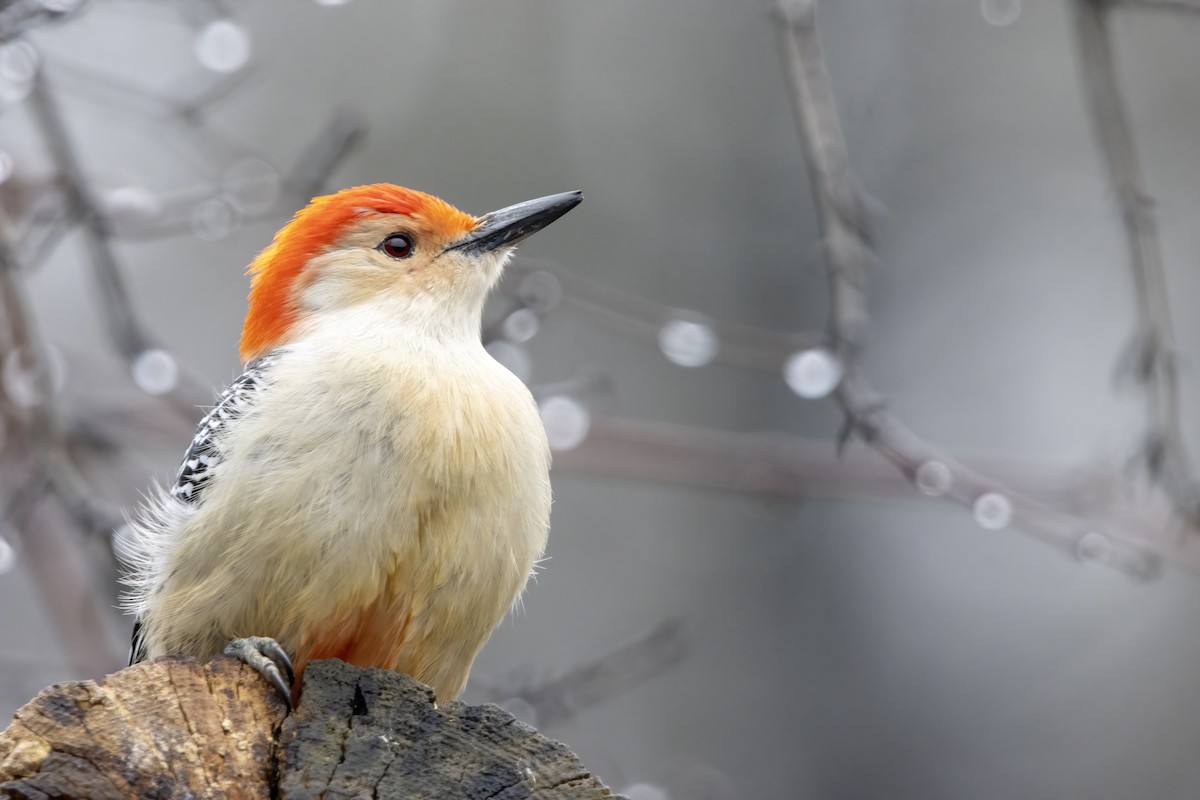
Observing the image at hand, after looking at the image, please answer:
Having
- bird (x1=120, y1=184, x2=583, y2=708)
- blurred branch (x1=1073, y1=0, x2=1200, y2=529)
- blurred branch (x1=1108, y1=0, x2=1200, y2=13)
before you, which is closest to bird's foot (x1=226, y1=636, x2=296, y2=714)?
bird (x1=120, y1=184, x2=583, y2=708)

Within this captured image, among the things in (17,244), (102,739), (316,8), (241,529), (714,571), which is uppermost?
(316,8)

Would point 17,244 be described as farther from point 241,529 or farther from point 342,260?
point 241,529

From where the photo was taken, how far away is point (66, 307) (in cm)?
1049

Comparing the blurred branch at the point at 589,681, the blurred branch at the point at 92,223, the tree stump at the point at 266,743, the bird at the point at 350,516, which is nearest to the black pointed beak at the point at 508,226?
the bird at the point at 350,516

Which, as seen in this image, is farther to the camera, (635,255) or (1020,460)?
(635,255)

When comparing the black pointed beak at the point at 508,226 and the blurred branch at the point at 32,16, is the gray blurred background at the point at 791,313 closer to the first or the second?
the blurred branch at the point at 32,16

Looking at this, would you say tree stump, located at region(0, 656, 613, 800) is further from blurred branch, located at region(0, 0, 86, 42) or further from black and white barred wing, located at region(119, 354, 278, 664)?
blurred branch, located at region(0, 0, 86, 42)

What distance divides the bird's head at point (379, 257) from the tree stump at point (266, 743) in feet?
6.50

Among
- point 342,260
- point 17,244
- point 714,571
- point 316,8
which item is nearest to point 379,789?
point 342,260

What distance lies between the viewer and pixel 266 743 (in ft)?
9.85

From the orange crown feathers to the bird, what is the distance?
0.35 meters

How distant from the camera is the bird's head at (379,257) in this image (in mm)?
4914

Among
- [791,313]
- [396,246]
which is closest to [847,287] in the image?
[396,246]

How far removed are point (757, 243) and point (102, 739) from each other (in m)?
9.69
